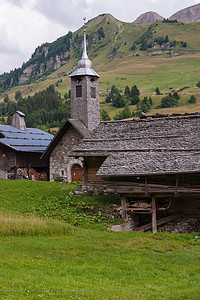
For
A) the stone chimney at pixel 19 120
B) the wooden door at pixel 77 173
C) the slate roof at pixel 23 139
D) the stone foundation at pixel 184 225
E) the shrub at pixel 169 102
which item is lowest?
the stone foundation at pixel 184 225

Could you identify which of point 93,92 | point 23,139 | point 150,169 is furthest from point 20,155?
point 150,169

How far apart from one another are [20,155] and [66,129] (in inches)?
340

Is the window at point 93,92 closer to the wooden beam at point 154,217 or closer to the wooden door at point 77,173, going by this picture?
the wooden door at point 77,173

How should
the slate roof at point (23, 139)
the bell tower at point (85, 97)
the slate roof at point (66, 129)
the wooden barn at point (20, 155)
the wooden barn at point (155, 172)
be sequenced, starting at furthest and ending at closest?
the wooden barn at point (20, 155)
the slate roof at point (23, 139)
the bell tower at point (85, 97)
the slate roof at point (66, 129)
the wooden barn at point (155, 172)

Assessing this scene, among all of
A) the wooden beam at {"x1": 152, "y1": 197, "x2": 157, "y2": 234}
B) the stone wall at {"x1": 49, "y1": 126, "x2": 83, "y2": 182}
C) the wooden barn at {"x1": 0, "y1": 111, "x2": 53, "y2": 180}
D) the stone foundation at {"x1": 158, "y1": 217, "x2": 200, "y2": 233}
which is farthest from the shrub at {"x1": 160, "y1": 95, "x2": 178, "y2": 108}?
the wooden beam at {"x1": 152, "y1": 197, "x2": 157, "y2": 234}

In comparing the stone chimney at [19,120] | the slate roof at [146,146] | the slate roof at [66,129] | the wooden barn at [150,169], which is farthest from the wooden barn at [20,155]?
the wooden barn at [150,169]

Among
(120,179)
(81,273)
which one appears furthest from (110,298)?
(120,179)

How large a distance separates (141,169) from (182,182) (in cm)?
306

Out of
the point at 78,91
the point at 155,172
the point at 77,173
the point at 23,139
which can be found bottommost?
the point at 77,173

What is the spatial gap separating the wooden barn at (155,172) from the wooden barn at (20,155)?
17674 millimetres

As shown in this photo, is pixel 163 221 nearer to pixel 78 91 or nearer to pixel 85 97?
pixel 85 97

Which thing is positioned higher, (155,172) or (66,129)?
(66,129)

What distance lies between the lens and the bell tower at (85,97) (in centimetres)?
3662

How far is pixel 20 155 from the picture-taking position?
4031 cm
